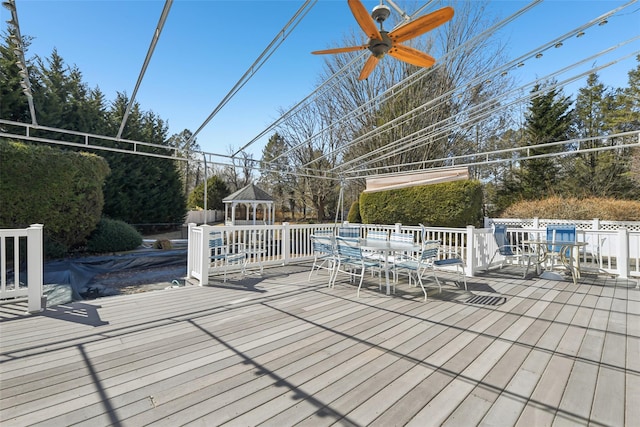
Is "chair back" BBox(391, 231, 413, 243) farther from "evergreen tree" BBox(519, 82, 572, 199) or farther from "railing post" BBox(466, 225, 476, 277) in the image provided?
"evergreen tree" BBox(519, 82, 572, 199)

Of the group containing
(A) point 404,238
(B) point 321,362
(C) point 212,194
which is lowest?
(B) point 321,362

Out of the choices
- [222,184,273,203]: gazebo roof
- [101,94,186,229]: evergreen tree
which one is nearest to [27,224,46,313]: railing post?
[222,184,273,203]: gazebo roof

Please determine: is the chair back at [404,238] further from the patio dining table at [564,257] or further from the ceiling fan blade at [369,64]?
the ceiling fan blade at [369,64]

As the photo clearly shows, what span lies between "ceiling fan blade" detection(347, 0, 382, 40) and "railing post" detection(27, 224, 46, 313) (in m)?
4.00

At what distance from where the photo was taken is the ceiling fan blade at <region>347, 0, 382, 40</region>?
8.46 feet

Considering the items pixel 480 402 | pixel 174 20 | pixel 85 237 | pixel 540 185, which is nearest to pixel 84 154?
pixel 85 237

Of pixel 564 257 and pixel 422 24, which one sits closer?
pixel 422 24

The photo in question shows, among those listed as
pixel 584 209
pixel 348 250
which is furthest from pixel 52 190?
pixel 584 209

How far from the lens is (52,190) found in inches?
317

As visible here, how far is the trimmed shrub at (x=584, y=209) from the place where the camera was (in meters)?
8.60

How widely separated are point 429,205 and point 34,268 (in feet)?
30.9

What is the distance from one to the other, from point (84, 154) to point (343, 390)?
1071 cm

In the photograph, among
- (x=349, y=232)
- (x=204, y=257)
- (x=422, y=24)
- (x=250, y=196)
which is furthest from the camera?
(x=250, y=196)

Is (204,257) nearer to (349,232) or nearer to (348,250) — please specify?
(348,250)
